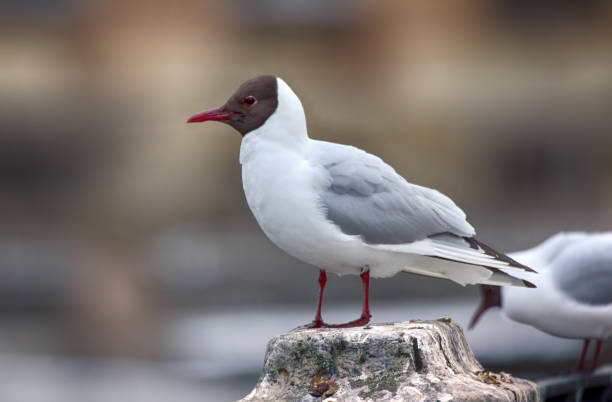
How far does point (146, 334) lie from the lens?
575cm

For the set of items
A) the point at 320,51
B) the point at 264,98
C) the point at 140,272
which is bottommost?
the point at 140,272

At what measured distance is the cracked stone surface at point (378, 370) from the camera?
127 cm

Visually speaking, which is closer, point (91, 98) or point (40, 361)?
point (40, 361)

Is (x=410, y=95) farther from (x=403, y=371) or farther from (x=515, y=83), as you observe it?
(x=403, y=371)

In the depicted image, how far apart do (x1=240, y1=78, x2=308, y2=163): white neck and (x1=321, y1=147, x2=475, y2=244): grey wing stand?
71 millimetres

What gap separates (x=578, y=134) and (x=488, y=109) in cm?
56

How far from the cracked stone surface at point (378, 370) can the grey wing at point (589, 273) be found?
1.08m

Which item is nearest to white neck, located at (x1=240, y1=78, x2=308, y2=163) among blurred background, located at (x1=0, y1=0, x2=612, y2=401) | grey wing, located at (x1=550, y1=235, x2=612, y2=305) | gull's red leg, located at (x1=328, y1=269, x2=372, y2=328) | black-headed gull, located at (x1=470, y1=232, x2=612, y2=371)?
gull's red leg, located at (x1=328, y1=269, x2=372, y2=328)

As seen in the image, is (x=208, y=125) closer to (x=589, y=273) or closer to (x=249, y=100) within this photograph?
(x=589, y=273)

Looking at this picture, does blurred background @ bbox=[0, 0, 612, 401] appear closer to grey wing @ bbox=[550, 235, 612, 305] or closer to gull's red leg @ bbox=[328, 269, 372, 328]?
grey wing @ bbox=[550, 235, 612, 305]

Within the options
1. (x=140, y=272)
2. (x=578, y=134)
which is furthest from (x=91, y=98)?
(x=578, y=134)

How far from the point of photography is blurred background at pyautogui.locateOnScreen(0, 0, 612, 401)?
565 cm

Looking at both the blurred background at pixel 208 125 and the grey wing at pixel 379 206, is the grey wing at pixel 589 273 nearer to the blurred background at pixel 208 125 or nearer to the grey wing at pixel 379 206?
the grey wing at pixel 379 206

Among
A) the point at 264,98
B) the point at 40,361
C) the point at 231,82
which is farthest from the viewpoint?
the point at 231,82
